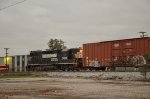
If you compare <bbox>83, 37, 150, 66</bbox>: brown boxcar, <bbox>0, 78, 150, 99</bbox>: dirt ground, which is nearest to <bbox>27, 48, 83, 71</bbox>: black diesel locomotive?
<bbox>83, 37, 150, 66</bbox>: brown boxcar

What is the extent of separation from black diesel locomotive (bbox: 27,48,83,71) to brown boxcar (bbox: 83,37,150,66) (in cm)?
244

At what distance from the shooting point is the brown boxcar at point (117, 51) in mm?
38625

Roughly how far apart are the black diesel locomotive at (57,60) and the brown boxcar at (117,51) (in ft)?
8.00

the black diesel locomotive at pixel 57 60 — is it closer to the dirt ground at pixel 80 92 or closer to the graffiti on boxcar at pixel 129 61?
the graffiti on boxcar at pixel 129 61

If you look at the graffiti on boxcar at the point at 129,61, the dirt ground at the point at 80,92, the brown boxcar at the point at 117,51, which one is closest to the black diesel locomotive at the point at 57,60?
the brown boxcar at the point at 117,51

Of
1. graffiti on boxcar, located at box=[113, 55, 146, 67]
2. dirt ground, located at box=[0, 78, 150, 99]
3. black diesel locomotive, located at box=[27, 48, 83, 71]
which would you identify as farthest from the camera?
black diesel locomotive, located at box=[27, 48, 83, 71]

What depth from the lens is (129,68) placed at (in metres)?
38.7

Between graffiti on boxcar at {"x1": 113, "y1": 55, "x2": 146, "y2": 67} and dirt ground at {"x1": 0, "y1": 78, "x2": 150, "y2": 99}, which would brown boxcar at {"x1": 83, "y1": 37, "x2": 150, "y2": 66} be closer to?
graffiti on boxcar at {"x1": 113, "y1": 55, "x2": 146, "y2": 67}

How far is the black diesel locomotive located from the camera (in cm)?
5053

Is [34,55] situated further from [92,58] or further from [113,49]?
[113,49]

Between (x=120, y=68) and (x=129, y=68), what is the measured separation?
1.47 metres

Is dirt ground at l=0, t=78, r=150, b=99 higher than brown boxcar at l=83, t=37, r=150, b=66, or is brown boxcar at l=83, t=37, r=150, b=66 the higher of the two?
brown boxcar at l=83, t=37, r=150, b=66

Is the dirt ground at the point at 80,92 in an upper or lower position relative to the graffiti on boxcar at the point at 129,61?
lower

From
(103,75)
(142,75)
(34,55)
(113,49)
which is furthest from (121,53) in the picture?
(34,55)
